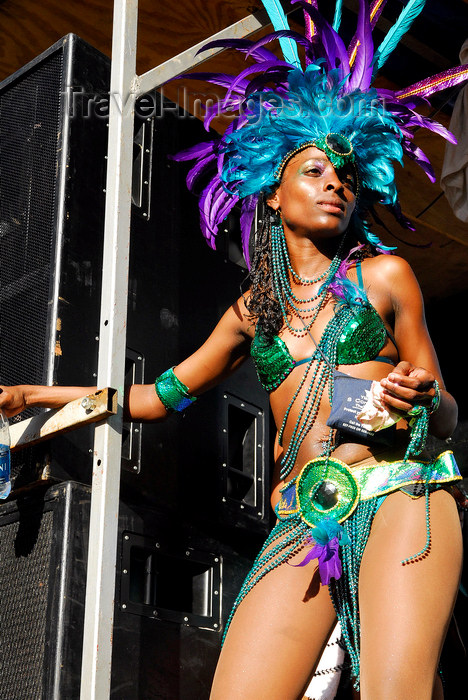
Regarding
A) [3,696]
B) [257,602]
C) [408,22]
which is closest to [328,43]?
[408,22]

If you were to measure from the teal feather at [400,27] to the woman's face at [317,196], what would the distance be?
457 mm

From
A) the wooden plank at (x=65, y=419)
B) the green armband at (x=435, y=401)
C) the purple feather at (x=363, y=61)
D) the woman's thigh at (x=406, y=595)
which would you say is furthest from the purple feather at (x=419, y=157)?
the wooden plank at (x=65, y=419)

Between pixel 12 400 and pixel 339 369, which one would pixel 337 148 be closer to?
pixel 339 369

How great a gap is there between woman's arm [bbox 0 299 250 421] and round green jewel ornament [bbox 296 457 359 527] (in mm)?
554

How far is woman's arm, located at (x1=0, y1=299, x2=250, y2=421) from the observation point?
115 inches

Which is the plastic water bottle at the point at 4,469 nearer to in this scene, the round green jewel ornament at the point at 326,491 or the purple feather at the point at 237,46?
the round green jewel ornament at the point at 326,491

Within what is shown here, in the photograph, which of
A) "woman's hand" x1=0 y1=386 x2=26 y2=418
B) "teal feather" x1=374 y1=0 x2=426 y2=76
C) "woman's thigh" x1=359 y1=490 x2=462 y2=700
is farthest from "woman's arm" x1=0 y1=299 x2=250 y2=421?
"teal feather" x1=374 y1=0 x2=426 y2=76

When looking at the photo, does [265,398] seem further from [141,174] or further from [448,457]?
[448,457]

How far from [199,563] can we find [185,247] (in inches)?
45.4

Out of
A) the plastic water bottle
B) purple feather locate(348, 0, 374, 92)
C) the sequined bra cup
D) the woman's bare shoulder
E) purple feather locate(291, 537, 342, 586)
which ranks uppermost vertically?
purple feather locate(348, 0, 374, 92)

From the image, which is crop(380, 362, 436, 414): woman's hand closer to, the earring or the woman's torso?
the woman's torso

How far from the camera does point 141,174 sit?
141 inches

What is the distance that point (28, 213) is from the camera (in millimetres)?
3363

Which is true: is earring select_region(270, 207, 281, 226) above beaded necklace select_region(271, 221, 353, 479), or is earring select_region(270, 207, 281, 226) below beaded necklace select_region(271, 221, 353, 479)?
above
